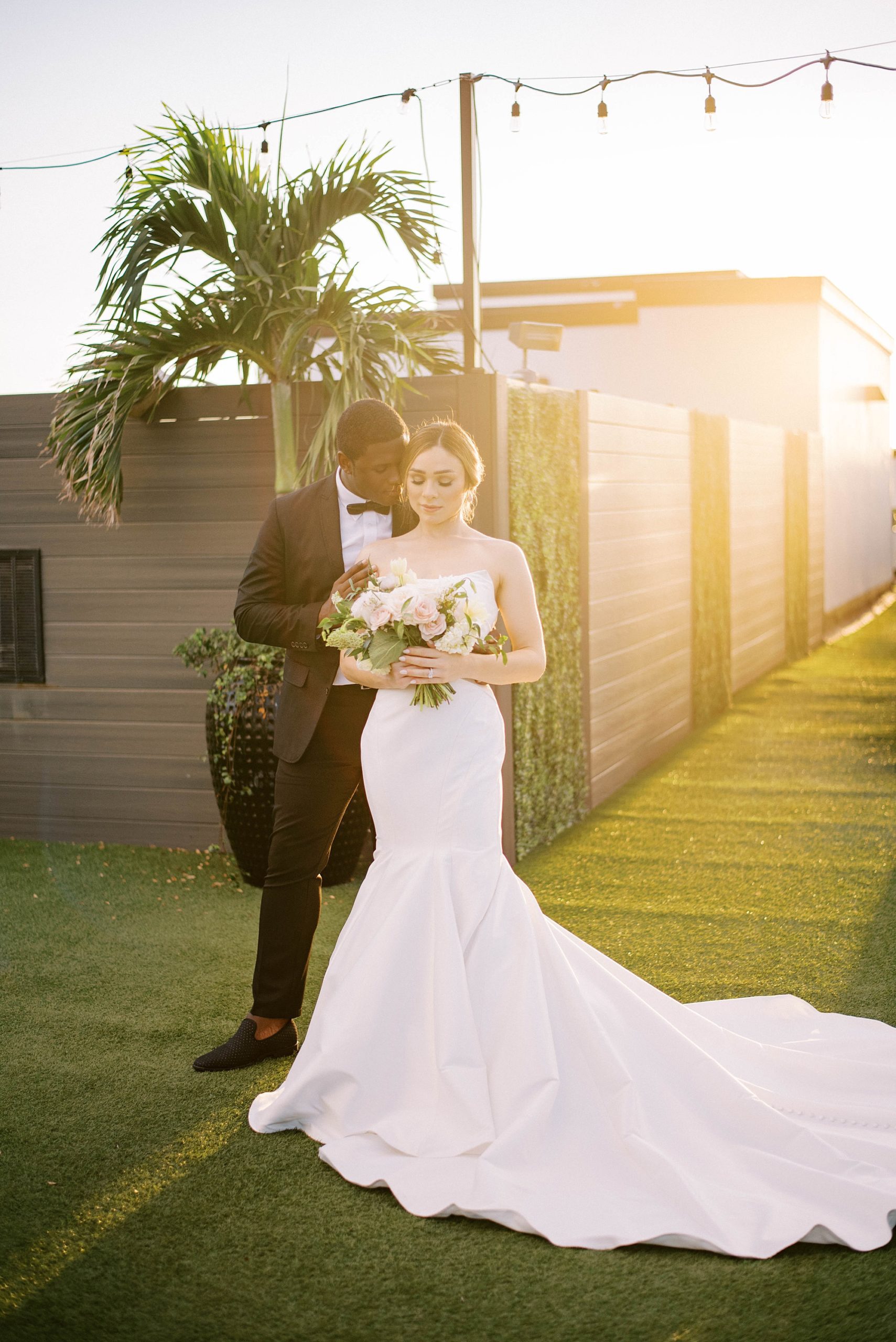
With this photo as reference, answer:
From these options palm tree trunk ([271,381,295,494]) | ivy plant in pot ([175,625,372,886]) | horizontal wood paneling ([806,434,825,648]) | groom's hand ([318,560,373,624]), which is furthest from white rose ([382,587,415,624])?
horizontal wood paneling ([806,434,825,648])

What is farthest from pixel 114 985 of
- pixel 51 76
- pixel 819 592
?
pixel 819 592

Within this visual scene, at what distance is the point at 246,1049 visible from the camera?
3891mm

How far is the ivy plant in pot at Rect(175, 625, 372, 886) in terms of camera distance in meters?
5.79

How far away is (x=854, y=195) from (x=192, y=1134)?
9187mm

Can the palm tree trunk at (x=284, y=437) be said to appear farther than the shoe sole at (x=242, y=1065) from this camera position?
Yes

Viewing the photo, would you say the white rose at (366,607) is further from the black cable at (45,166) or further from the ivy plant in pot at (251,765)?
the black cable at (45,166)

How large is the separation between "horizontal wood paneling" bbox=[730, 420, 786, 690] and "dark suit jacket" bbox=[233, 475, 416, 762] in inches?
341

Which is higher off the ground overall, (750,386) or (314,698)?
(750,386)

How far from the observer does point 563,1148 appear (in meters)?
3.05

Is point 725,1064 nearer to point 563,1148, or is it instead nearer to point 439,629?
point 563,1148

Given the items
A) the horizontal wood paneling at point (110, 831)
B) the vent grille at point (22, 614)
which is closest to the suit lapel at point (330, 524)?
the horizontal wood paneling at point (110, 831)

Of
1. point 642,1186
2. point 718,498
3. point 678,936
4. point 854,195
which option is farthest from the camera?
point 718,498

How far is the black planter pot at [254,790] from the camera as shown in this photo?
19.0 ft

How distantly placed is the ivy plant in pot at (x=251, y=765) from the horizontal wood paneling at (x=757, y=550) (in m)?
7.06
